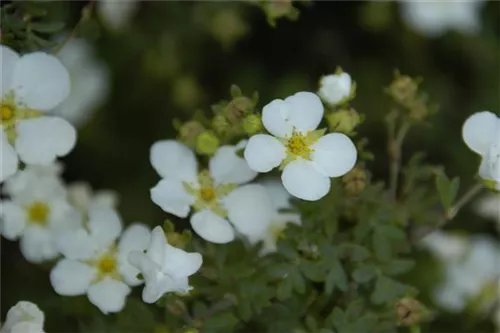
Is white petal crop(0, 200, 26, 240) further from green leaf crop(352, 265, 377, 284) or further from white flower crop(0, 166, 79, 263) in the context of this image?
green leaf crop(352, 265, 377, 284)

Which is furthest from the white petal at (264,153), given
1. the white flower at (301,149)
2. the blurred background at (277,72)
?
the blurred background at (277,72)

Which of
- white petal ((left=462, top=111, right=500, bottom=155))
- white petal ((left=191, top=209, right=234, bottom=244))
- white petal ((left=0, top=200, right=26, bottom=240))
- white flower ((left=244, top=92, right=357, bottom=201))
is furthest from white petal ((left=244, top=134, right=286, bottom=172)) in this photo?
white petal ((left=0, top=200, right=26, bottom=240))

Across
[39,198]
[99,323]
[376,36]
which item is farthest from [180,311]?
[376,36]

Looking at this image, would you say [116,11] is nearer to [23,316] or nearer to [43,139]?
[43,139]

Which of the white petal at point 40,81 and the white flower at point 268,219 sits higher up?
the white petal at point 40,81

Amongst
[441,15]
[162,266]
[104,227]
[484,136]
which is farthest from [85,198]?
[441,15]

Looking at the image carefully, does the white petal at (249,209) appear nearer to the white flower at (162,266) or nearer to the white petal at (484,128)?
the white flower at (162,266)

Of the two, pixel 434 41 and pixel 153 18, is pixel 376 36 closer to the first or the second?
pixel 434 41
